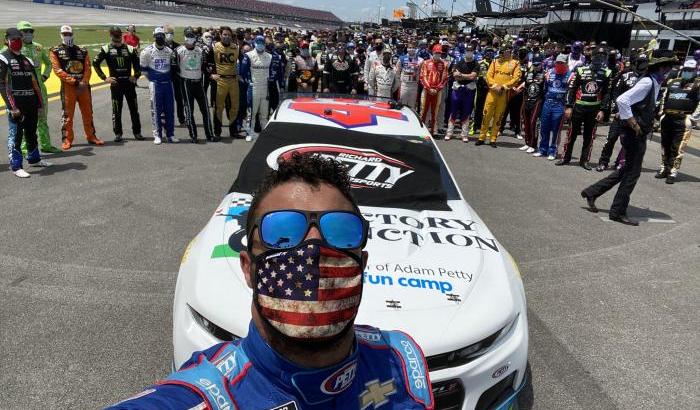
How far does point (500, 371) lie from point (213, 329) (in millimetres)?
1345

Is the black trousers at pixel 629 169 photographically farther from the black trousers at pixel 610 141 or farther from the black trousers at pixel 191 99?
the black trousers at pixel 191 99

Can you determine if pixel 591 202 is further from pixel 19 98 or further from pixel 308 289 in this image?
pixel 19 98

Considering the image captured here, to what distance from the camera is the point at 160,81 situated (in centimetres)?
824

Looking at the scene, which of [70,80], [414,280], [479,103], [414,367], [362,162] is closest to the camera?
[414,367]

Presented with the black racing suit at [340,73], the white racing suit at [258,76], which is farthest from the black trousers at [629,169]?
the black racing suit at [340,73]

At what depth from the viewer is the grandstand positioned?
84.1 m

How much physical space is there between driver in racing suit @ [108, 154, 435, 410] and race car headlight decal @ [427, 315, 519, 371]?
1063mm

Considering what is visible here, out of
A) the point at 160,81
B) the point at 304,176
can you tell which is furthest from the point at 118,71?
the point at 304,176

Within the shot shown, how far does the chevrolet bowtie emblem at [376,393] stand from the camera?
1.07m

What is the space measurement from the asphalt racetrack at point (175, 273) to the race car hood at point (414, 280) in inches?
31.9

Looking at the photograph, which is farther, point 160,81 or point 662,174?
point 160,81

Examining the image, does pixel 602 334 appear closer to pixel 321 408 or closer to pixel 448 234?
pixel 448 234

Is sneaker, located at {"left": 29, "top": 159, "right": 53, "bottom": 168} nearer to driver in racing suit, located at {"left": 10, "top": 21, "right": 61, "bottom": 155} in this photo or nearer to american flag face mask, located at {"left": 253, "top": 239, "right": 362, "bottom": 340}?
driver in racing suit, located at {"left": 10, "top": 21, "right": 61, "bottom": 155}

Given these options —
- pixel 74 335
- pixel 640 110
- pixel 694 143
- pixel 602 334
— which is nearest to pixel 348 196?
pixel 74 335
